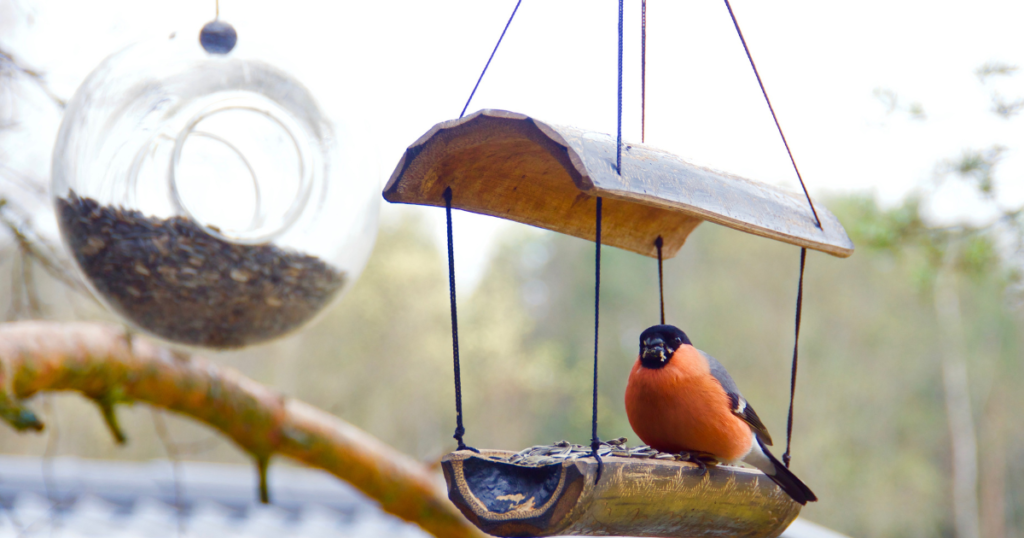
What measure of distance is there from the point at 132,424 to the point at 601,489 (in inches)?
520

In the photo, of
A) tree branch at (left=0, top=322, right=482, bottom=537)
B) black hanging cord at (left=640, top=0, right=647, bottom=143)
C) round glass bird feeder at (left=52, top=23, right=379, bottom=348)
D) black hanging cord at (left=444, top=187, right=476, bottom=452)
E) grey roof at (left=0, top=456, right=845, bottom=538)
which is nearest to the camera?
black hanging cord at (left=444, top=187, right=476, bottom=452)

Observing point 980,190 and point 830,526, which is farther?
point 830,526

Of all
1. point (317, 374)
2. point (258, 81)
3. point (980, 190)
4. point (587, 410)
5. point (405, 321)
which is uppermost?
point (258, 81)

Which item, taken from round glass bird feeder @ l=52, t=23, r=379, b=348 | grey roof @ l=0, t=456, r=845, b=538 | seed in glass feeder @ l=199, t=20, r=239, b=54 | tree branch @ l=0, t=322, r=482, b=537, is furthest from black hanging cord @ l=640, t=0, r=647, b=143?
grey roof @ l=0, t=456, r=845, b=538

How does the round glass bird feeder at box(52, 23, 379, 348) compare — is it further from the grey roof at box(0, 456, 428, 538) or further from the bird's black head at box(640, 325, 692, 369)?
the grey roof at box(0, 456, 428, 538)

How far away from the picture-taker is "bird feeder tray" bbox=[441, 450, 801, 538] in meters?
1.31

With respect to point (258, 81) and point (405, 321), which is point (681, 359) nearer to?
point (258, 81)

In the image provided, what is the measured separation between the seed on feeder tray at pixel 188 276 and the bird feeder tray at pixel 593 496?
2.44 feet

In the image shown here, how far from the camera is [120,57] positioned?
182cm

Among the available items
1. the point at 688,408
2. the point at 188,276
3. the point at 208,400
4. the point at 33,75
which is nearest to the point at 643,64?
the point at 688,408

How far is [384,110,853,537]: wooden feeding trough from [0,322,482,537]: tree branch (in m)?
1.36

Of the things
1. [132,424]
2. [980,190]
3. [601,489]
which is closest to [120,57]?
[601,489]

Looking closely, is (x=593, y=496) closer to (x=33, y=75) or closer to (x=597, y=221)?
(x=597, y=221)

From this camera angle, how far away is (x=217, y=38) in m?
1.81
